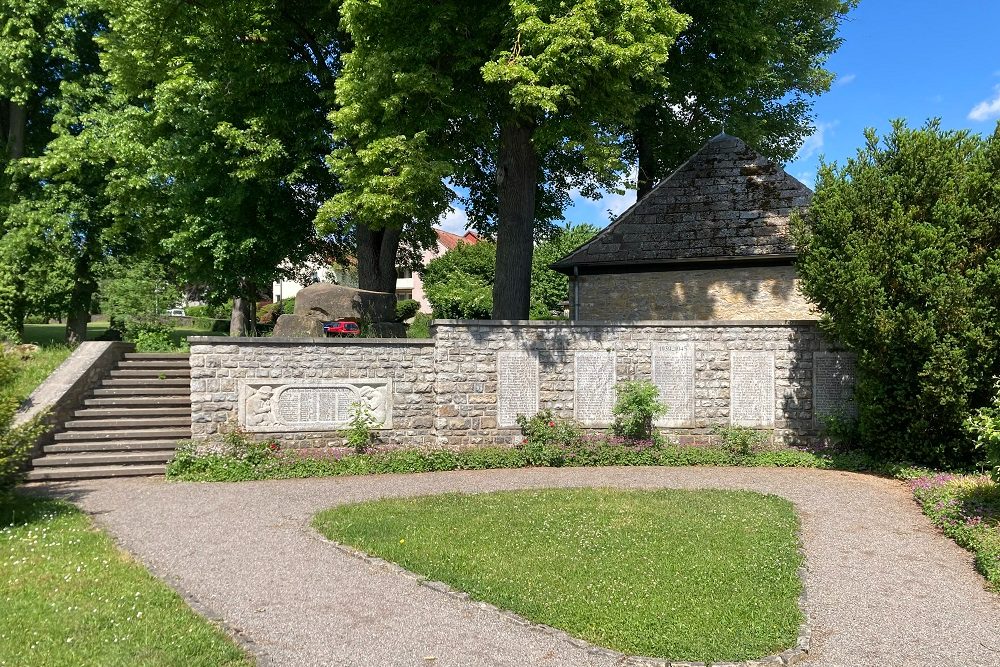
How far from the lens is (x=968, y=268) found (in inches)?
417

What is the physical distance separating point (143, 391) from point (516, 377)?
698 centimetres

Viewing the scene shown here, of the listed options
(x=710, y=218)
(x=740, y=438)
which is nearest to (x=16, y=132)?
(x=710, y=218)

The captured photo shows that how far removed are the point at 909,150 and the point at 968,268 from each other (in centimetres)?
200

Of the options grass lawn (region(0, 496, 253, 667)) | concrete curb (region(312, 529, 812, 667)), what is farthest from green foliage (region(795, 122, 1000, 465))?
grass lawn (region(0, 496, 253, 667))

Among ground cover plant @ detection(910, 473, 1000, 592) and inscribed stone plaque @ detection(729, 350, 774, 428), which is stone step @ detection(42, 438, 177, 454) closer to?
inscribed stone plaque @ detection(729, 350, 774, 428)

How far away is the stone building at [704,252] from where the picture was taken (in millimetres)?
15977

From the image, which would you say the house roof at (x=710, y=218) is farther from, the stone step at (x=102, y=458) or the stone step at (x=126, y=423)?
the stone step at (x=102, y=458)

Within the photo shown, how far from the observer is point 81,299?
22672 millimetres

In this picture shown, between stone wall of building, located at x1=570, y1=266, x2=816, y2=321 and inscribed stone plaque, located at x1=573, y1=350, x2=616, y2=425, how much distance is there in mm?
3489

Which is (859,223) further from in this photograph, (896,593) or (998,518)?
(896,593)

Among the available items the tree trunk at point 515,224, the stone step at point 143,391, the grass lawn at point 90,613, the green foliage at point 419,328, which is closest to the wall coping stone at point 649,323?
the tree trunk at point 515,224

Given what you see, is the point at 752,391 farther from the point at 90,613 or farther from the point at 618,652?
the point at 90,613

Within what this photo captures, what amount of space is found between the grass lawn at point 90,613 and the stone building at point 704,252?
1204 cm

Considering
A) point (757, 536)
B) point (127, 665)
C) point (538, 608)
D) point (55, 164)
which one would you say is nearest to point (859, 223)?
point (757, 536)
